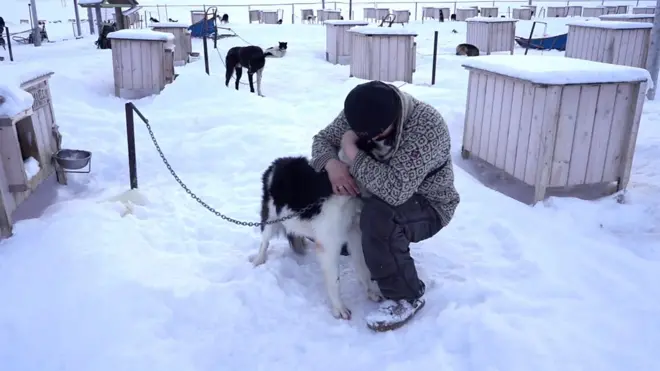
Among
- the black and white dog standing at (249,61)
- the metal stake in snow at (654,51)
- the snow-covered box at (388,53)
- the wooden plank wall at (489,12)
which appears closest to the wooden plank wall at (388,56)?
the snow-covered box at (388,53)

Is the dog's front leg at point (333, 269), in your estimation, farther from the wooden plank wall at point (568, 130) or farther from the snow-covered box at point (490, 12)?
the snow-covered box at point (490, 12)

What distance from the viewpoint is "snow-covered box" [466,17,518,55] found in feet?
52.6

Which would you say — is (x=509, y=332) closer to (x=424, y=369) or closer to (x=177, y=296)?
(x=424, y=369)

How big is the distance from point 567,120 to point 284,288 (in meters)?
2.71

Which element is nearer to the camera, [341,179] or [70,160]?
[341,179]

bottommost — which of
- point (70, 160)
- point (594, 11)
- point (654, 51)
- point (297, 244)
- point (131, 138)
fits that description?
point (297, 244)

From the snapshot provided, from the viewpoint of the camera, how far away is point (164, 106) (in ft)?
24.7

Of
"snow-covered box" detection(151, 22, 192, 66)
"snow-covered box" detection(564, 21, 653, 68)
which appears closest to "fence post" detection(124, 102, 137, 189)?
"snow-covered box" detection(151, 22, 192, 66)

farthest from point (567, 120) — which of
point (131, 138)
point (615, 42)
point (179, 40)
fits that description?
point (179, 40)

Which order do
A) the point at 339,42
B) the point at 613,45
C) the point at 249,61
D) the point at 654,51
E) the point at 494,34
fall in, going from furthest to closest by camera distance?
the point at 494,34 < the point at 339,42 < the point at 613,45 < the point at 249,61 < the point at 654,51

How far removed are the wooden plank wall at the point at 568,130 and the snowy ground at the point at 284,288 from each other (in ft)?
0.94

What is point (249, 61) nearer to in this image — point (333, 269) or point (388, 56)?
point (388, 56)

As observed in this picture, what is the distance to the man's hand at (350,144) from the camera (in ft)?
8.50

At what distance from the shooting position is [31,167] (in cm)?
383
